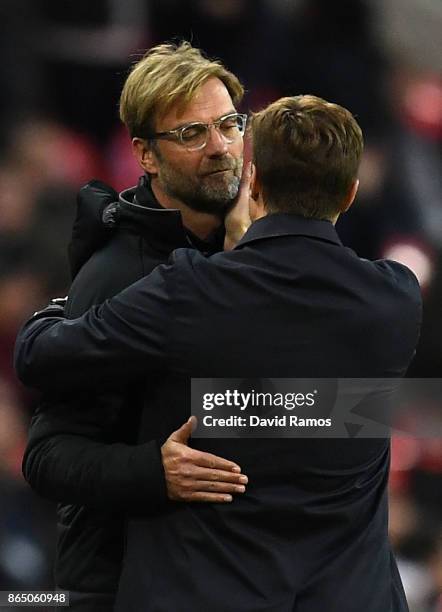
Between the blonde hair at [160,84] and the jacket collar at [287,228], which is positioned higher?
the blonde hair at [160,84]

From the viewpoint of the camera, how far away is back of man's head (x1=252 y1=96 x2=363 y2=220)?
1.31 metres

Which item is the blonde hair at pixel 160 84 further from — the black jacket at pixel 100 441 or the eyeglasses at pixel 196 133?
the black jacket at pixel 100 441

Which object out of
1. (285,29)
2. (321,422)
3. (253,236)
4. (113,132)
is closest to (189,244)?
(253,236)

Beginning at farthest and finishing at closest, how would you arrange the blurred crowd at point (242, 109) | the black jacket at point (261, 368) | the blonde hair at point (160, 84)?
the blurred crowd at point (242, 109) → the blonde hair at point (160, 84) → the black jacket at point (261, 368)

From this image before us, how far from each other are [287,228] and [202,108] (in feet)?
1.38

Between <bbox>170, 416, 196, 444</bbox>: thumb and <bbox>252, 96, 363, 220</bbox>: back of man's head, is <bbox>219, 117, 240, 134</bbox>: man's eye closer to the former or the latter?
<bbox>252, 96, 363, 220</bbox>: back of man's head

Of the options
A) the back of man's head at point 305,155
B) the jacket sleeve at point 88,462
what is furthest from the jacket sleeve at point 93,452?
the back of man's head at point 305,155

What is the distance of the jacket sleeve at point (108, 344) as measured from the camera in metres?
1.29

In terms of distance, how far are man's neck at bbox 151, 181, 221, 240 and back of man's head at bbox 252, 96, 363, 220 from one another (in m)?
0.33

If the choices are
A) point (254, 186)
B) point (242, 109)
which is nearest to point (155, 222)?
point (254, 186)

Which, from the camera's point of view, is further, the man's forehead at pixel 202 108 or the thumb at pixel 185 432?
the man's forehead at pixel 202 108

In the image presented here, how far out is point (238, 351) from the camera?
4.25ft

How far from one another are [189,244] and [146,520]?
1.41 feet

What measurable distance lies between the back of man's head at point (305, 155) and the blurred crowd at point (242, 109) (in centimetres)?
161
